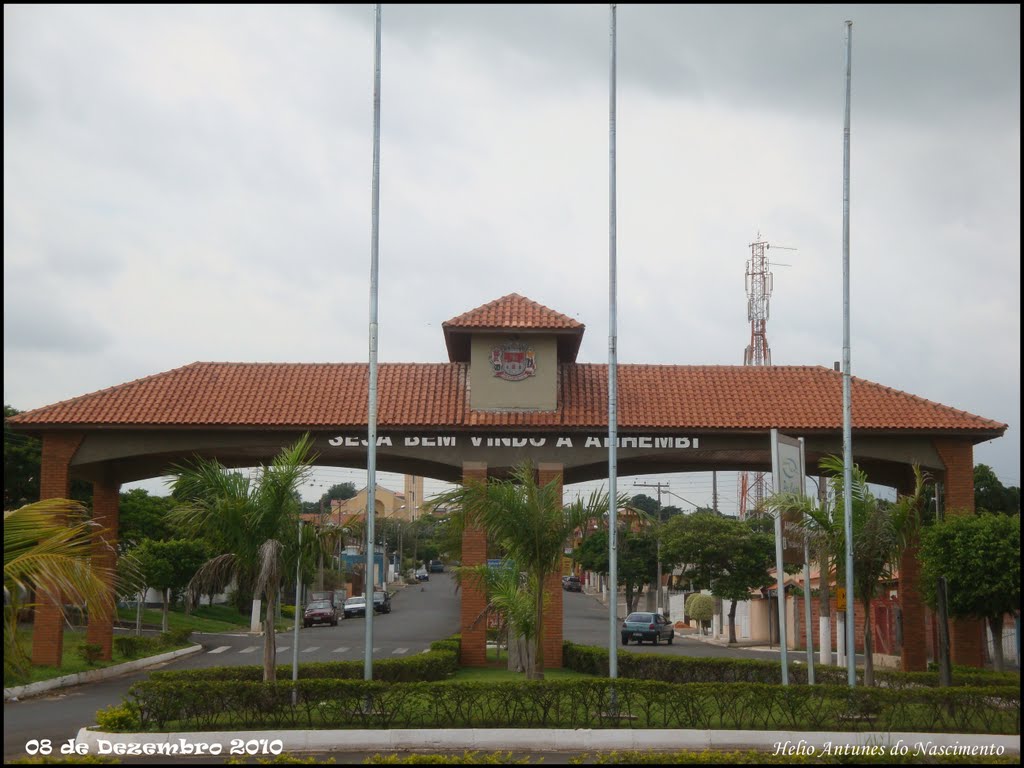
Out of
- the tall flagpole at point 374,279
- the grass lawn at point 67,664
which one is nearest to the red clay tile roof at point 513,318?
the tall flagpole at point 374,279

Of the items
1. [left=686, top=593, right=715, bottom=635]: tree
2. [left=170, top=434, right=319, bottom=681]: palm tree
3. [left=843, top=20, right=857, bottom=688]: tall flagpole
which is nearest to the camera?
[left=170, top=434, right=319, bottom=681]: palm tree

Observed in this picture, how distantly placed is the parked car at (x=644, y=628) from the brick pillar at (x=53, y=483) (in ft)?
75.8

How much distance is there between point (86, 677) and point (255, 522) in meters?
9.95

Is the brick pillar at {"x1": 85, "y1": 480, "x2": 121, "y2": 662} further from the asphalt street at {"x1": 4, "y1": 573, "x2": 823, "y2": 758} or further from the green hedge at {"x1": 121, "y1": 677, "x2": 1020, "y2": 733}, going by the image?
the green hedge at {"x1": 121, "y1": 677, "x2": 1020, "y2": 733}

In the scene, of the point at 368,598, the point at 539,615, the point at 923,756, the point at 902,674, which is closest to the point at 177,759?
the point at 368,598

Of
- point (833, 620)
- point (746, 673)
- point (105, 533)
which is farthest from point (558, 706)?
point (833, 620)

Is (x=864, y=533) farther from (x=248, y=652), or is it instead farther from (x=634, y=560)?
(x=634, y=560)

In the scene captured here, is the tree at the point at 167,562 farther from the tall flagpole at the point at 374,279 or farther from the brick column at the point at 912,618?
the brick column at the point at 912,618

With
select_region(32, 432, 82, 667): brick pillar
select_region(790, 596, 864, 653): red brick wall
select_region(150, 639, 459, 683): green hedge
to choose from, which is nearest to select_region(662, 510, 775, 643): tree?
select_region(790, 596, 864, 653): red brick wall

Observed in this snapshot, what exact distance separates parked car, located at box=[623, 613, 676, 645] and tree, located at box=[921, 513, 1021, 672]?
67.5 feet

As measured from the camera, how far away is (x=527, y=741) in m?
15.4

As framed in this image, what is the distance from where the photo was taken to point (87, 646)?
25938 millimetres

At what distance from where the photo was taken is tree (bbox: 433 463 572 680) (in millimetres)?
18641

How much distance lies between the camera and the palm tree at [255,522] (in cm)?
1770
